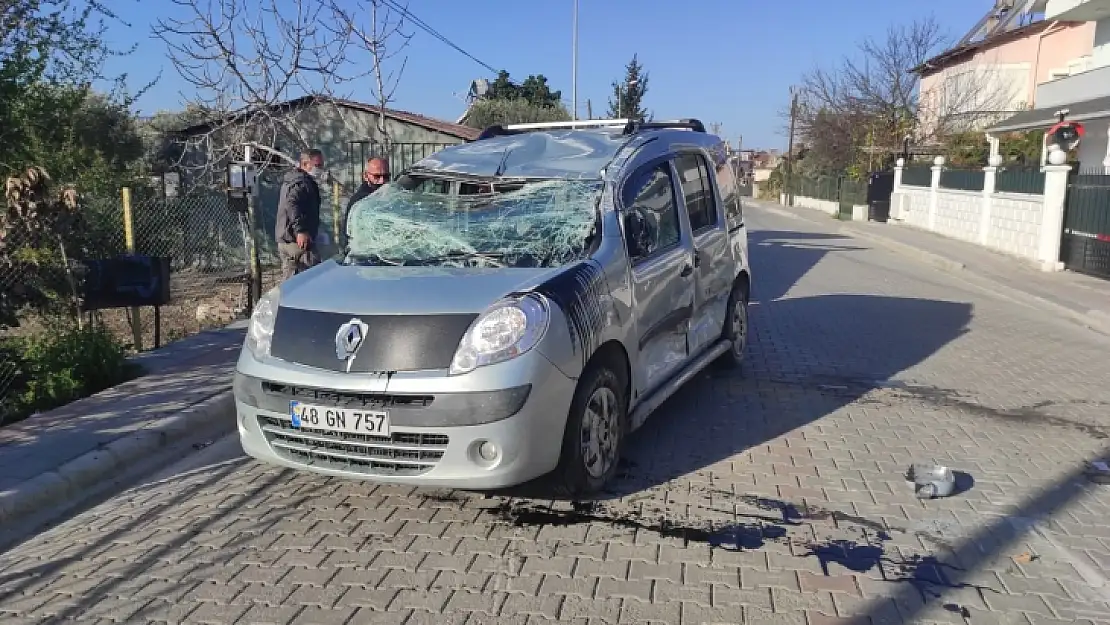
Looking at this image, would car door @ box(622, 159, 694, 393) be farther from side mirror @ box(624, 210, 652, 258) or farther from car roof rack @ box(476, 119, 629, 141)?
car roof rack @ box(476, 119, 629, 141)

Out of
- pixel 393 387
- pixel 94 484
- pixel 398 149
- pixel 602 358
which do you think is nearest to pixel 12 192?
pixel 94 484

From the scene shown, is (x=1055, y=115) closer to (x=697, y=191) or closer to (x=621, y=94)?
(x=697, y=191)

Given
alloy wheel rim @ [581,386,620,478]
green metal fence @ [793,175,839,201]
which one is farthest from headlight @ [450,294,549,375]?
green metal fence @ [793,175,839,201]

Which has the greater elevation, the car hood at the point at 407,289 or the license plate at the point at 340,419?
the car hood at the point at 407,289

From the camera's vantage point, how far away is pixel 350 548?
3936 mm

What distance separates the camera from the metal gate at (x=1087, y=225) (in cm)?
1360

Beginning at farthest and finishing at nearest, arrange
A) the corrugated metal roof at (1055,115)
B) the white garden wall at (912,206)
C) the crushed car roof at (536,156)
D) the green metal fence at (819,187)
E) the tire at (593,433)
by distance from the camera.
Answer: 1. the green metal fence at (819,187)
2. the white garden wall at (912,206)
3. the corrugated metal roof at (1055,115)
4. the crushed car roof at (536,156)
5. the tire at (593,433)

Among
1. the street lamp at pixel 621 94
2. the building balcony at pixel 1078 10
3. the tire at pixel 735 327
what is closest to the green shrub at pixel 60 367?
the tire at pixel 735 327

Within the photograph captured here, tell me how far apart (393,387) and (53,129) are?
932 centimetres

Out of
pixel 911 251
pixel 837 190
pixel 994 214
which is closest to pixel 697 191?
pixel 911 251

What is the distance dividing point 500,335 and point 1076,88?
88.7 ft

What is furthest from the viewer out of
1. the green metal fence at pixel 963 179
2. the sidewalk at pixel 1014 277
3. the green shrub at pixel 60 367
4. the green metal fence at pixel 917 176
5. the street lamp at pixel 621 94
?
the street lamp at pixel 621 94

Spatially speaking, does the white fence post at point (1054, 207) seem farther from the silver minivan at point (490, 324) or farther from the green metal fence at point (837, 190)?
the green metal fence at point (837, 190)

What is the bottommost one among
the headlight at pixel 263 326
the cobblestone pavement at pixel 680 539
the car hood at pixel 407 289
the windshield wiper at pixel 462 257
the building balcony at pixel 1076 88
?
the cobblestone pavement at pixel 680 539
